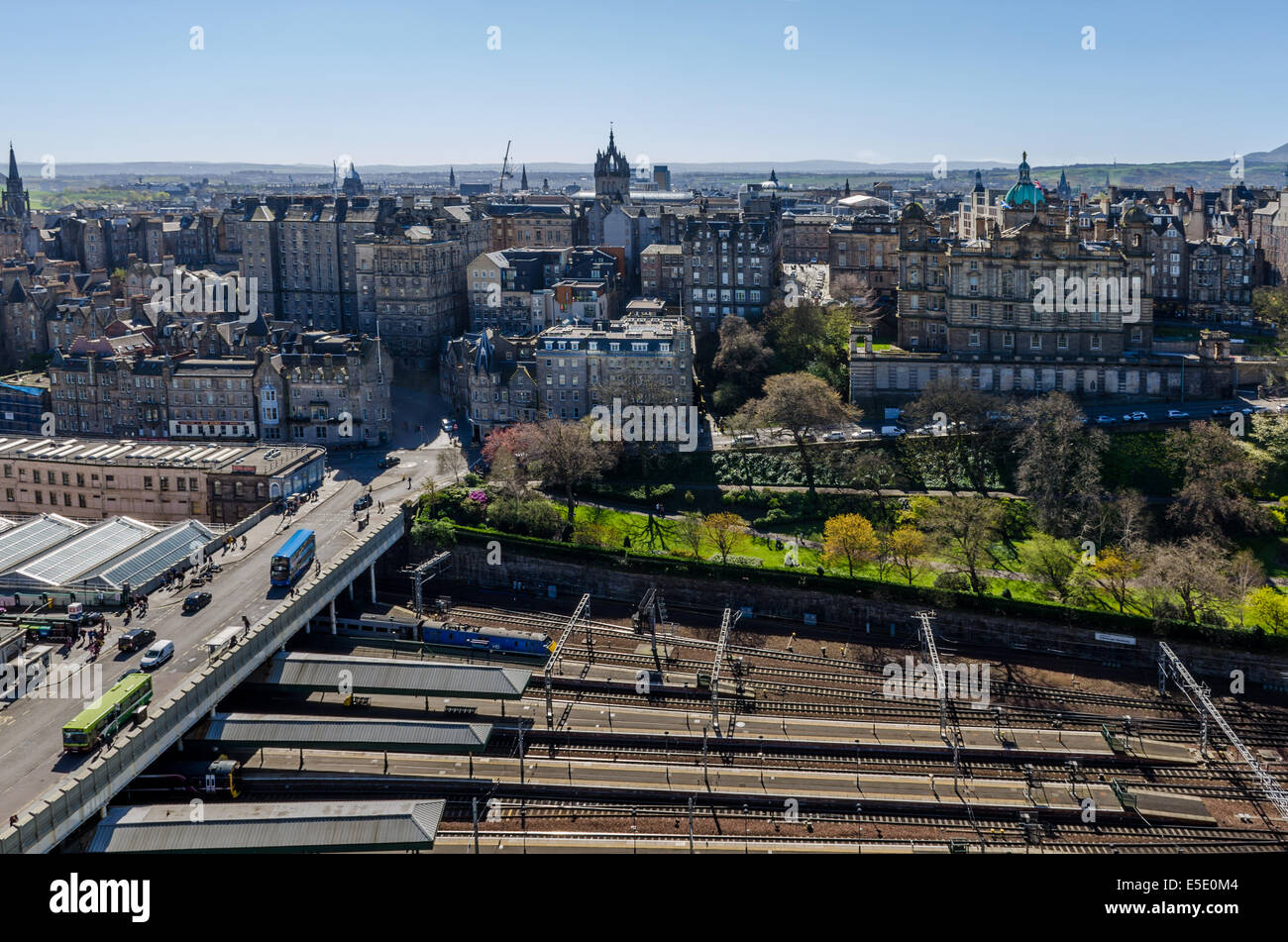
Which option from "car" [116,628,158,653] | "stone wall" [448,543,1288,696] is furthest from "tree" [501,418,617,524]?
"car" [116,628,158,653]

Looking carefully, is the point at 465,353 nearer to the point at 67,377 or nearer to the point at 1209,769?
the point at 67,377

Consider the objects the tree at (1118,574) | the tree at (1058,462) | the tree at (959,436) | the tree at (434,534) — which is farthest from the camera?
the tree at (959,436)

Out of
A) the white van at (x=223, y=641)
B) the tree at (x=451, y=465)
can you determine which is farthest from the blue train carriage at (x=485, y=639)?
the tree at (x=451, y=465)

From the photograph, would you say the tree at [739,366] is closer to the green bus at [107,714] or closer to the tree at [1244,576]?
the tree at [1244,576]

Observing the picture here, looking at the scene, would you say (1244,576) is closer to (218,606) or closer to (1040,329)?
(1040,329)

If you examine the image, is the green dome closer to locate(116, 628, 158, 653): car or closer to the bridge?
the bridge
